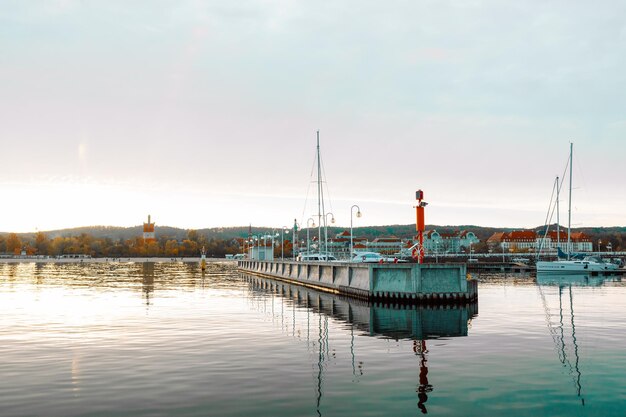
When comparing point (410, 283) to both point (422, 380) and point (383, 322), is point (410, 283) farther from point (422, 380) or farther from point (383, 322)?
point (422, 380)

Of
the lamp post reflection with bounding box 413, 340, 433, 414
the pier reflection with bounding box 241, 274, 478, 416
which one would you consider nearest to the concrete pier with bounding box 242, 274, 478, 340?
the pier reflection with bounding box 241, 274, 478, 416

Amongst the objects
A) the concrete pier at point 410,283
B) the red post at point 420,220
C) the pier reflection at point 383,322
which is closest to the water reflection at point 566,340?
the pier reflection at point 383,322

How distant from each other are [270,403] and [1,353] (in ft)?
47.7

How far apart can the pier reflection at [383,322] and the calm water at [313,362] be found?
119 mm

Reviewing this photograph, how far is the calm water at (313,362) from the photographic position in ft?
Result: 52.0

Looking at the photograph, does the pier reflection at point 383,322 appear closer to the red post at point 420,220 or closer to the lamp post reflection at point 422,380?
the lamp post reflection at point 422,380

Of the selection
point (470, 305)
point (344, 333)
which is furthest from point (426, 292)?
point (344, 333)

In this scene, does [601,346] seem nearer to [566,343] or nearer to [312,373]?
[566,343]

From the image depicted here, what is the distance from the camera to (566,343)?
26688 mm

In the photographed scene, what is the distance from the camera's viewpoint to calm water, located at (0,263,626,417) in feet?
52.0

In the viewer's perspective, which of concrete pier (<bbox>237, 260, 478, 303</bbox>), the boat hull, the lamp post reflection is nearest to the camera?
the lamp post reflection

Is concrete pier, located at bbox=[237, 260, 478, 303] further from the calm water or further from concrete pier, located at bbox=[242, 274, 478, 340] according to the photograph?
the calm water

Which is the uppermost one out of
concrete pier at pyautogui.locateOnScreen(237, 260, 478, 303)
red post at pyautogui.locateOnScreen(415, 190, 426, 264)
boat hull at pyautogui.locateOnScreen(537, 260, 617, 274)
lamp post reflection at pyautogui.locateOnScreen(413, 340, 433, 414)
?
red post at pyautogui.locateOnScreen(415, 190, 426, 264)

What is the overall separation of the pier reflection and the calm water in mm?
119
